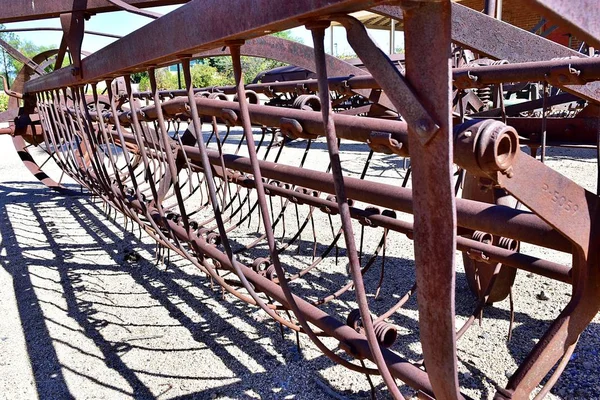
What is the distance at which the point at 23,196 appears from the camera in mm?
5812

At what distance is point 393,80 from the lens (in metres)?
0.68

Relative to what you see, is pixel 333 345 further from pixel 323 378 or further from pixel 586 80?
pixel 586 80

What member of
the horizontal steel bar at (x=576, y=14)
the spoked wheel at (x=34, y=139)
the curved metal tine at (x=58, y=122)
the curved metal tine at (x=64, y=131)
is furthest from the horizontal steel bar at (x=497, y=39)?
the spoked wheel at (x=34, y=139)

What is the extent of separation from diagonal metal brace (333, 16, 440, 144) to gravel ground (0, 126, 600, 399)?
1.47 metres

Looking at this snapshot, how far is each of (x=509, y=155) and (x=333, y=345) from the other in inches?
64.5

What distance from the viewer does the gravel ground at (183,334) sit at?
1.98 meters

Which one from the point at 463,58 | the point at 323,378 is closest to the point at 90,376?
the point at 323,378

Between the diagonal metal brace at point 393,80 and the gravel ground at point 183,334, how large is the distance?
147 cm

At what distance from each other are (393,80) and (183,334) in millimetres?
2029

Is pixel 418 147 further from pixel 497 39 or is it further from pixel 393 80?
pixel 497 39

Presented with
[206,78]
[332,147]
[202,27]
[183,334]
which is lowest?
[183,334]

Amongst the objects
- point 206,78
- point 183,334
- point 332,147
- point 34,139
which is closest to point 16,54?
point 34,139

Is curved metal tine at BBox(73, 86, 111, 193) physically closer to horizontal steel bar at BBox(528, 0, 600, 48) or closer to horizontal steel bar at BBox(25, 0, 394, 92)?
horizontal steel bar at BBox(25, 0, 394, 92)

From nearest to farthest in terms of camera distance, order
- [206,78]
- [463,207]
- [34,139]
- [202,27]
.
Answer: [202,27] < [463,207] < [34,139] < [206,78]
